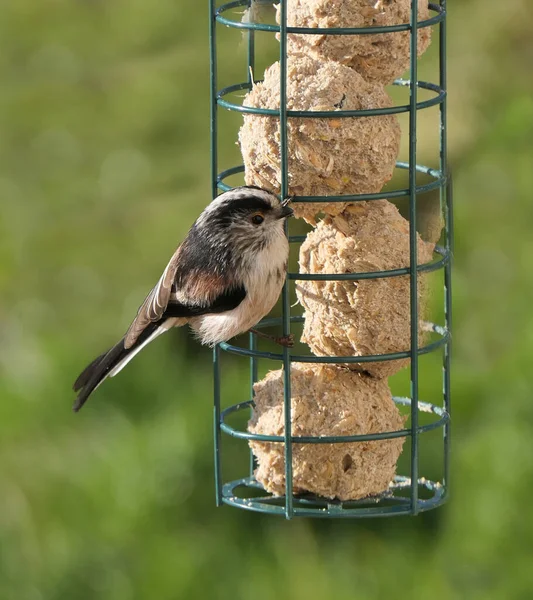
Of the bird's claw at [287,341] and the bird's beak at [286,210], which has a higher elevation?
the bird's beak at [286,210]

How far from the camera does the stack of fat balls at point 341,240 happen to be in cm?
384

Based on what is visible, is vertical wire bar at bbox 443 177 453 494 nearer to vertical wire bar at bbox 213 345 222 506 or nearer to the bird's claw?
the bird's claw

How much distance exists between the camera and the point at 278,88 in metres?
3.88

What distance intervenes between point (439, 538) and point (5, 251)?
240 centimetres

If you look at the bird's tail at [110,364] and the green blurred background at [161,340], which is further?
the green blurred background at [161,340]

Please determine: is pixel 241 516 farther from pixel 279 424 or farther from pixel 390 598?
pixel 279 424

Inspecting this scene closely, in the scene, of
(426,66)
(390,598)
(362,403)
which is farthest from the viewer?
(426,66)

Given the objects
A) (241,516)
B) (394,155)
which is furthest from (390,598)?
(394,155)

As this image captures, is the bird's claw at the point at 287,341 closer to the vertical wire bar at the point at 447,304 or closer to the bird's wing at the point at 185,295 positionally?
the bird's wing at the point at 185,295

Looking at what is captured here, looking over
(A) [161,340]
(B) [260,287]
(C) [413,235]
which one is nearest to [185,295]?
(B) [260,287]

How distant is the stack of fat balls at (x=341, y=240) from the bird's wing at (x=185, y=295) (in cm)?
22

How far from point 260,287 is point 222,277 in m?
0.16

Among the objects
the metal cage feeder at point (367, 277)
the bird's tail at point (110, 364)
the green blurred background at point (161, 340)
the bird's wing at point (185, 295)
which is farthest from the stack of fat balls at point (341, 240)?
the green blurred background at point (161, 340)

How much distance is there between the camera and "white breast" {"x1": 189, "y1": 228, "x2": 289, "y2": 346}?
407cm
